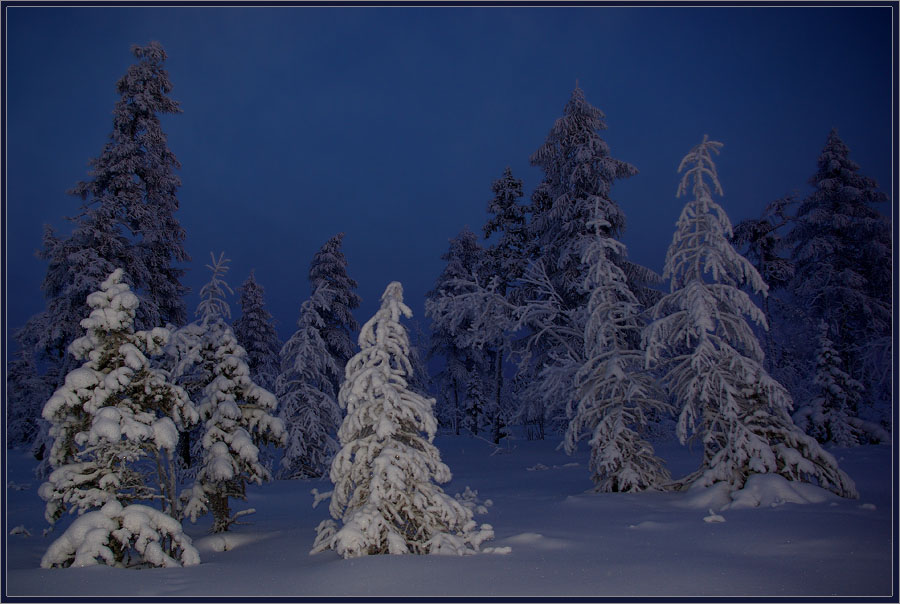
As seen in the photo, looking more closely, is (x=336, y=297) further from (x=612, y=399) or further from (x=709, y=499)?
(x=709, y=499)

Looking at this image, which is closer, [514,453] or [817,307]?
[817,307]

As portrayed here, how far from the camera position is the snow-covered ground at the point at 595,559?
18.9 feet

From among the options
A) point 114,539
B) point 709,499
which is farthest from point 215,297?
point 709,499

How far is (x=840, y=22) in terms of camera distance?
10.6 meters

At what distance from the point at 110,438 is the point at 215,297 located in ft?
17.6

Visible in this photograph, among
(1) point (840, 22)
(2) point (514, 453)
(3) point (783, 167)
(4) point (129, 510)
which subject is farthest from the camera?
(3) point (783, 167)

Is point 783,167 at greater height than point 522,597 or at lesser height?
greater

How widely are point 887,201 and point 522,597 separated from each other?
2690 cm

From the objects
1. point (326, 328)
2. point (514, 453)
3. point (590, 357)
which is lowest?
point (514, 453)

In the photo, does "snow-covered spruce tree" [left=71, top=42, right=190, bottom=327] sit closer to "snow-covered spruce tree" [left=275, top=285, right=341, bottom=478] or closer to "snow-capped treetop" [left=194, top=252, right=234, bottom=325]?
"snow-covered spruce tree" [left=275, top=285, right=341, bottom=478]

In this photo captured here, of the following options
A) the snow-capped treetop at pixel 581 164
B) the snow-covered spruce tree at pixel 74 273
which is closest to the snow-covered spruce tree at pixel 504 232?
the snow-capped treetop at pixel 581 164

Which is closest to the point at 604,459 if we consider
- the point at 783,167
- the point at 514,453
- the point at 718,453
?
the point at 718,453

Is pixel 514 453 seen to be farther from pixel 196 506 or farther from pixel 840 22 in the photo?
pixel 840 22

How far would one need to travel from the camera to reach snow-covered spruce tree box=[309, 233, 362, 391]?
24047 millimetres
